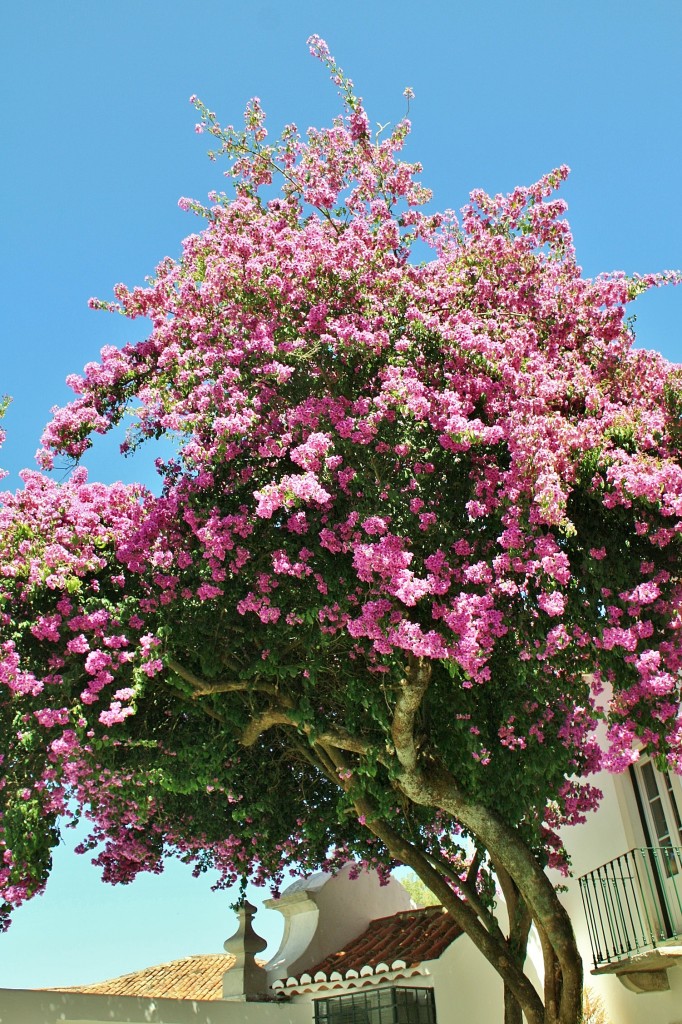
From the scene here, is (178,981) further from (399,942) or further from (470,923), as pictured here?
(470,923)

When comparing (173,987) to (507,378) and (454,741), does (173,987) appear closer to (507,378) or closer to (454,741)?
(454,741)

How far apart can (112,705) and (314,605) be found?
6.95 feet

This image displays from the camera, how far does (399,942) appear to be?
1409 cm

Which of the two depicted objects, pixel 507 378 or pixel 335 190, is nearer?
Result: pixel 507 378

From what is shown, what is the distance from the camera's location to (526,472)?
8.23 m

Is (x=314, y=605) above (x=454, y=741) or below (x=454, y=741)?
above

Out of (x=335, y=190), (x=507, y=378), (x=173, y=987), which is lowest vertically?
(x=173, y=987)

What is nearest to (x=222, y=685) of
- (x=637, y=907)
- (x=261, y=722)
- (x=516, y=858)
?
(x=261, y=722)

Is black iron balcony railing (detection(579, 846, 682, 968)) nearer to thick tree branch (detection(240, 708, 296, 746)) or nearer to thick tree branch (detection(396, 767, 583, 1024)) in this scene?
thick tree branch (detection(396, 767, 583, 1024))

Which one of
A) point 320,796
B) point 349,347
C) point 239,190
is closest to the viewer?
point 349,347

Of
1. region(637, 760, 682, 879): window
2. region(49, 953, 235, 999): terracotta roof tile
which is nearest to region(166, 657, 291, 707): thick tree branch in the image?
region(637, 760, 682, 879): window

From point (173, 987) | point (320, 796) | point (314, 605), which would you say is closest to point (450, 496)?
point (314, 605)

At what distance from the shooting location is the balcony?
10992 millimetres

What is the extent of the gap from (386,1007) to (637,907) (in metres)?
3.70
